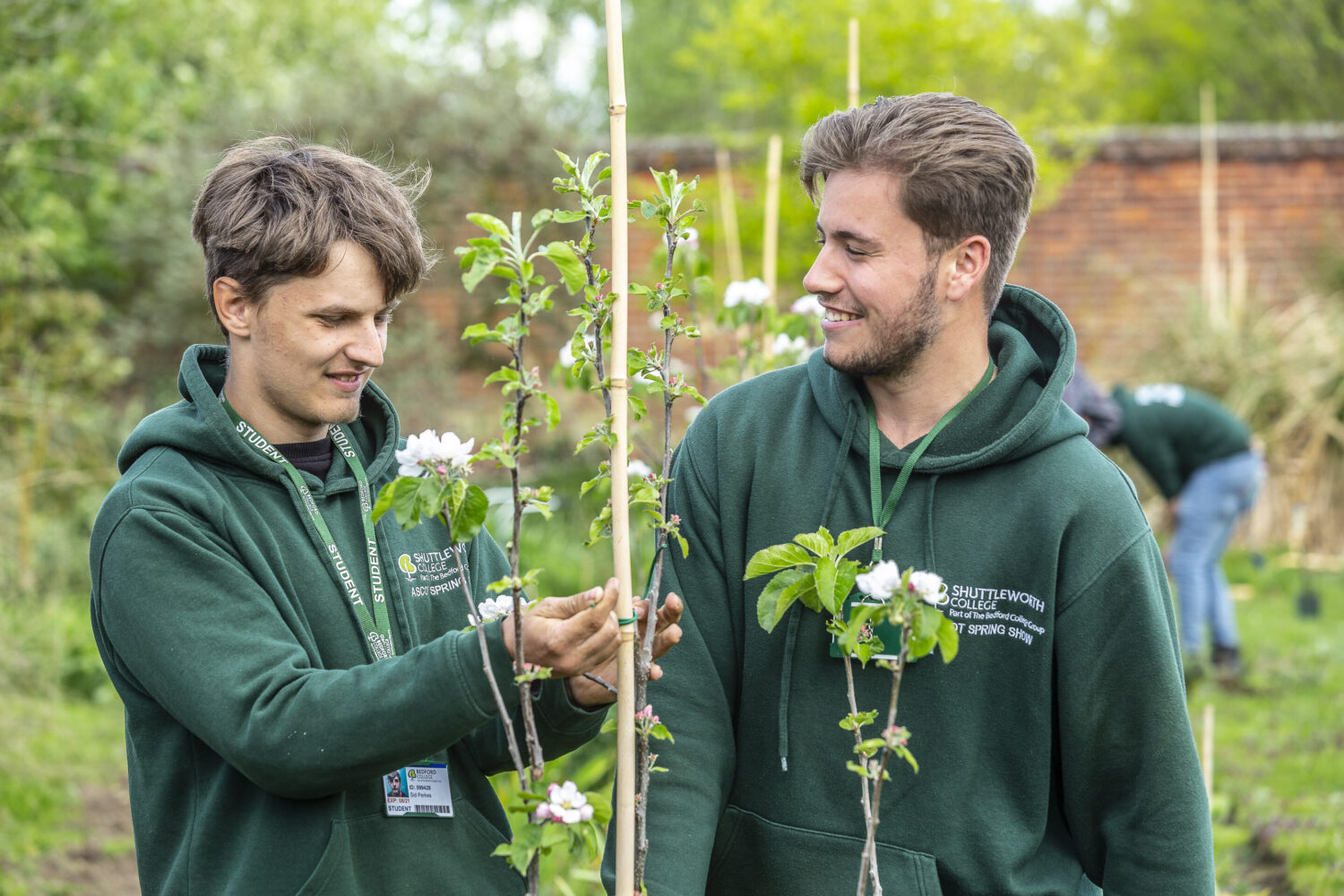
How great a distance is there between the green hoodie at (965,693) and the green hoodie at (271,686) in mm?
261

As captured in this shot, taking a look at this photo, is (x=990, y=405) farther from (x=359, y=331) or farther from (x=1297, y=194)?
(x=1297, y=194)

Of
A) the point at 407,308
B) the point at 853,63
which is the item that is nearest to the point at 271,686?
the point at 853,63

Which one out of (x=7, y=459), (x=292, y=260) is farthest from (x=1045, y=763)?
(x=7, y=459)

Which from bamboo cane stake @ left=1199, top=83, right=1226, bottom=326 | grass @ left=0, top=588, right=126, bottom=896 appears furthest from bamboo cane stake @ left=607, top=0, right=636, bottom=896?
bamboo cane stake @ left=1199, top=83, right=1226, bottom=326

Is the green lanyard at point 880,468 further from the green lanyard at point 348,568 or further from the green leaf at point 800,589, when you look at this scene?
the green lanyard at point 348,568

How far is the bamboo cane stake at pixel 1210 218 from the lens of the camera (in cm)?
982

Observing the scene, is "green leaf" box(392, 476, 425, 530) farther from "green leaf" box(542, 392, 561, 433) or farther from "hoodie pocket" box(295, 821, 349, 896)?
"hoodie pocket" box(295, 821, 349, 896)

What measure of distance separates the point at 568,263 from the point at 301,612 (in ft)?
2.32

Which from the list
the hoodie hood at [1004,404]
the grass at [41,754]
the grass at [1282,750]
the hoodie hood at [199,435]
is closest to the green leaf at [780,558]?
the hoodie hood at [1004,404]

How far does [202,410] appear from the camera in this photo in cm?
190

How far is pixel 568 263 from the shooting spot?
1576 mm

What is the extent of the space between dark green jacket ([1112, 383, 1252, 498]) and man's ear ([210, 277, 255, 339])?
5718mm

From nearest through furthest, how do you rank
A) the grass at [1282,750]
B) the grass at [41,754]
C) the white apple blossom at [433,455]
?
the white apple blossom at [433,455]
the grass at [1282,750]
the grass at [41,754]

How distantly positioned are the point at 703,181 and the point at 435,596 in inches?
298
